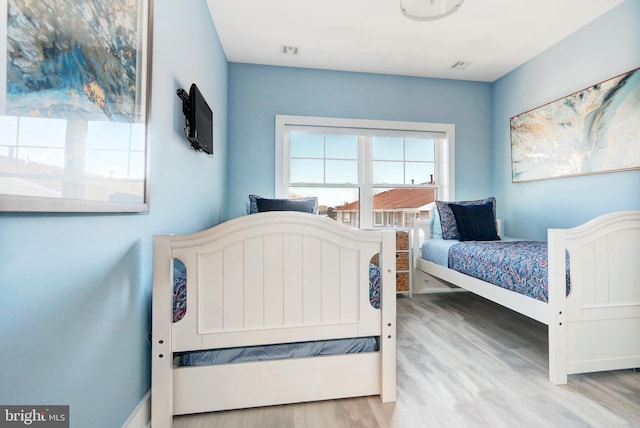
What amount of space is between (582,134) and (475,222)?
1.10m

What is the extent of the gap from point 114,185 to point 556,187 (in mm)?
3378

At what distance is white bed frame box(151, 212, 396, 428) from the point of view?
3.76 feet

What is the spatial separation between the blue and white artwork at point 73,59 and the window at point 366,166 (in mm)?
2144

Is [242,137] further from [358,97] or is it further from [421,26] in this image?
[421,26]

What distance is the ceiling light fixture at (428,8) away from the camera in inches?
67.0

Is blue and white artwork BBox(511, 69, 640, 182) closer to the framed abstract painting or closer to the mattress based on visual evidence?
the mattress

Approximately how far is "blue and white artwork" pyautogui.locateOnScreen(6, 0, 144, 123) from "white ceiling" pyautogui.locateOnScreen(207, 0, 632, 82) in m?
1.59

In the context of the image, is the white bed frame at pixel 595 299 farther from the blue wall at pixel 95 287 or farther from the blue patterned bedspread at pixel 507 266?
the blue wall at pixel 95 287

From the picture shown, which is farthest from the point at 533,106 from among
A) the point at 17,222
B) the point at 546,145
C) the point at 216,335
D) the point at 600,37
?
the point at 17,222

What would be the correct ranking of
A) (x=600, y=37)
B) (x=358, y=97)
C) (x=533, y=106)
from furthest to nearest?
(x=358, y=97) → (x=533, y=106) → (x=600, y=37)

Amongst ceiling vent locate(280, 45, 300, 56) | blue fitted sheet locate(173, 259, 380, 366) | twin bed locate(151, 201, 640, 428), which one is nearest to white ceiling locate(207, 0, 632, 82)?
ceiling vent locate(280, 45, 300, 56)

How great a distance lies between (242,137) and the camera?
309 centimetres

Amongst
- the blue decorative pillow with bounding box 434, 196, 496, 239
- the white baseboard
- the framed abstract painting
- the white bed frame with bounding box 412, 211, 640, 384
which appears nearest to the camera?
the framed abstract painting

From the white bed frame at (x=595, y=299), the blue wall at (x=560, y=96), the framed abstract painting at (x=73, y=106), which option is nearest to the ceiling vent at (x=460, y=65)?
the blue wall at (x=560, y=96)
